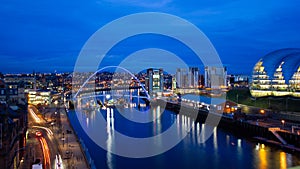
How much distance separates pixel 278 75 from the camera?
17.9 metres

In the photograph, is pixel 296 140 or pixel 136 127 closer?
pixel 296 140

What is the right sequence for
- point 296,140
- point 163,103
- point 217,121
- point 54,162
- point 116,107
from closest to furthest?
point 54,162 → point 296,140 → point 217,121 → point 116,107 → point 163,103

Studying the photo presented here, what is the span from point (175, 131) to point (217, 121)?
2.83m

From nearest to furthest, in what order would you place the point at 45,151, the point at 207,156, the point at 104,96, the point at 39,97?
the point at 45,151 → the point at 207,156 → the point at 39,97 → the point at 104,96

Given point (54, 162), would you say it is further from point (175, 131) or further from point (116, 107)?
point (116, 107)

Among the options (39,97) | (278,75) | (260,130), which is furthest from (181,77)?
Result: (260,130)

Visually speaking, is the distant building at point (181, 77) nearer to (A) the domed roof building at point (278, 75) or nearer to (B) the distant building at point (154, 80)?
(B) the distant building at point (154, 80)

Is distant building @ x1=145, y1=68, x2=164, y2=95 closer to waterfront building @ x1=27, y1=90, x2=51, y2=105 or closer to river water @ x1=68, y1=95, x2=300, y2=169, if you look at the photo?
waterfront building @ x1=27, y1=90, x2=51, y2=105

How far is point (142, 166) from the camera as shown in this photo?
24.8 feet

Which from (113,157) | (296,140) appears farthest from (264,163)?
(113,157)

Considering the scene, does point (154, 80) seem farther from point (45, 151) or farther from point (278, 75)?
point (45, 151)

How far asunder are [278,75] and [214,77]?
2628 centimetres

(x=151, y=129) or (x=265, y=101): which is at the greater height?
(x=265, y=101)

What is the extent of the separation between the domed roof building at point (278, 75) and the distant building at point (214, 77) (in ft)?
72.4
